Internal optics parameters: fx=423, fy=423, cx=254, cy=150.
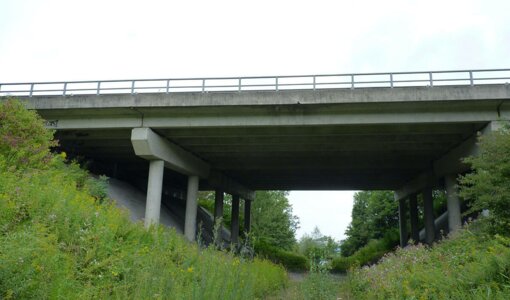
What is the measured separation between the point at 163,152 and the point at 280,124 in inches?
251

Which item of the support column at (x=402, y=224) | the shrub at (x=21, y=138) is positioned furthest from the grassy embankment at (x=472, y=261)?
the support column at (x=402, y=224)

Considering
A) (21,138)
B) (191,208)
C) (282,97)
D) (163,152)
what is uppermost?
(282,97)

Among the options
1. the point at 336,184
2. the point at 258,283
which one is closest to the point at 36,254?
the point at 258,283

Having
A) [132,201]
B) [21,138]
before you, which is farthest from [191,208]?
[21,138]

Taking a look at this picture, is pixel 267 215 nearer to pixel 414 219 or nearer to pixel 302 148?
pixel 414 219

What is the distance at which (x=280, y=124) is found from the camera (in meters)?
19.3

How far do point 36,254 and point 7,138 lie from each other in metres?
10.2

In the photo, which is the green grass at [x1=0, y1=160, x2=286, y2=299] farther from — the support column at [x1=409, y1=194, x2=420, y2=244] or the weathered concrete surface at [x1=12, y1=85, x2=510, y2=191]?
the support column at [x1=409, y1=194, x2=420, y2=244]

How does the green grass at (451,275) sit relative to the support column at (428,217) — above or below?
below

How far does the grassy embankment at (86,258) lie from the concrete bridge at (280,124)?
715 cm

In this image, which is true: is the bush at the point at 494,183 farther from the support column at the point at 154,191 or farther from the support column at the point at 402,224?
the support column at the point at 402,224

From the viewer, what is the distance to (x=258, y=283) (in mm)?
10539

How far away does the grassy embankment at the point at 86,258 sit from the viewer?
4.91m

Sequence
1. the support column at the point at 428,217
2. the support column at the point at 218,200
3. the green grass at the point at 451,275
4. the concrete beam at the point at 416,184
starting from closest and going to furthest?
the green grass at the point at 451,275 → the concrete beam at the point at 416,184 → the support column at the point at 428,217 → the support column at the point at 218,200
